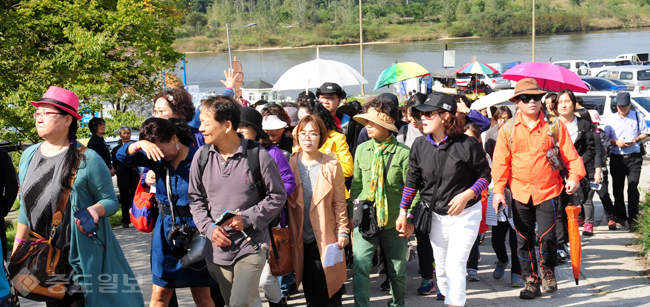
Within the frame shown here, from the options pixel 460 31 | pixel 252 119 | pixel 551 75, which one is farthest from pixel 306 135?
pixel 460 31

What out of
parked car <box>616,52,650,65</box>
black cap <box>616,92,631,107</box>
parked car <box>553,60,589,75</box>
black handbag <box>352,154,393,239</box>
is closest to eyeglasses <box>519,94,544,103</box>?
black handbag <box>352,154,393,239</box>

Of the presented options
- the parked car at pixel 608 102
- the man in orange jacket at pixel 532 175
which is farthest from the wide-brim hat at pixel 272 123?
the parked car at pixel 608 102

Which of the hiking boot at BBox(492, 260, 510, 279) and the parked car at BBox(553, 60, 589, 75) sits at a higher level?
the parked car at BBox(553, 60, 589, 75)

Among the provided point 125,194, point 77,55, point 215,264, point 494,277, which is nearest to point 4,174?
point 215,264

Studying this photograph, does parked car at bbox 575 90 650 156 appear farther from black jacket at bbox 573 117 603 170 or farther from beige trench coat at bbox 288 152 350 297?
beige trench coat at bbox 288 152 350 297

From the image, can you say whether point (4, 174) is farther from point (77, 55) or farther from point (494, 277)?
point (77, 55)

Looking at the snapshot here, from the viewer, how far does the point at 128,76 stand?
40.8 feet

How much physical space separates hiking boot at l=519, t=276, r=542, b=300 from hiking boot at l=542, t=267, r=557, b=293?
0.35 feet

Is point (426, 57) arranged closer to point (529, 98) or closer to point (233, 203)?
point (529, 98)

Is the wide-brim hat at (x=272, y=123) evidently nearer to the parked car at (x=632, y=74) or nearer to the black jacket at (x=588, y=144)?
the black jacket at (x=588, y=144)

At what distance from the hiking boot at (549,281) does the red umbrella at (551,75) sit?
2060 mm

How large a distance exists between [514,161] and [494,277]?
130cm

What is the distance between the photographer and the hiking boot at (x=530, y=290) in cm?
491

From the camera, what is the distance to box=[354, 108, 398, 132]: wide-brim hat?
455 cm
